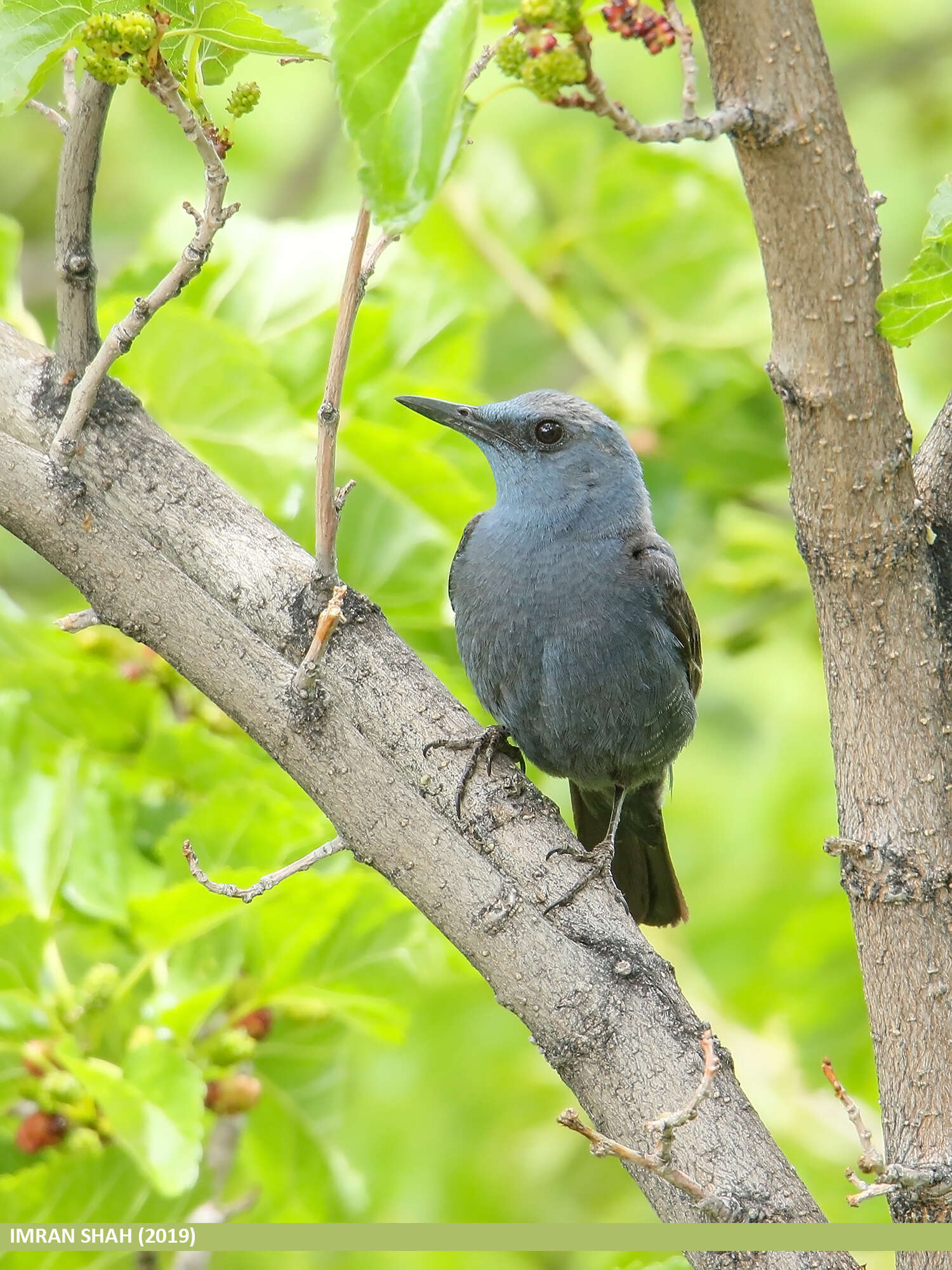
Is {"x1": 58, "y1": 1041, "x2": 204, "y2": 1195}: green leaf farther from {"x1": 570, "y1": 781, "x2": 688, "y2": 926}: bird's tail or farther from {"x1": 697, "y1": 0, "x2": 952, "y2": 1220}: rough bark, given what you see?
{"x1": 570, "y1": 781, "x2": 688, "y2": 926}: bird's tail

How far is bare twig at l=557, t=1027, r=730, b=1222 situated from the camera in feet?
7.04

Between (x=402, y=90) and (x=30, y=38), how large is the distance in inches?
27.5

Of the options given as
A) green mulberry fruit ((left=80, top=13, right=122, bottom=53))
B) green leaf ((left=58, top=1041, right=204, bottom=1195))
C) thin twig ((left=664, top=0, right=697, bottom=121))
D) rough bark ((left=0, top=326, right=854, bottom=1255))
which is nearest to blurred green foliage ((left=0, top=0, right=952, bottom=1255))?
green leaf ((left=58, top=1041, right=204, bottom=1195))

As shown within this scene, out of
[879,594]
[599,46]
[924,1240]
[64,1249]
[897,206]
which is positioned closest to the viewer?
[924,1240]

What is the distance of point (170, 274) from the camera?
2342mm

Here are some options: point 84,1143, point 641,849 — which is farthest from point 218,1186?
point 641,849

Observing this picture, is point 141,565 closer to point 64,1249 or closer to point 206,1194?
point 64,1249

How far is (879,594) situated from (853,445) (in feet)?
0.98

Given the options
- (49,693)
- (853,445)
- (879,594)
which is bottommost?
(879,594)

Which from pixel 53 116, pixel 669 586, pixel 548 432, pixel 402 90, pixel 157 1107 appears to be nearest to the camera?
pixel 402 90

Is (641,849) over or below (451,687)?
below

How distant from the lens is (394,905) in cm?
352

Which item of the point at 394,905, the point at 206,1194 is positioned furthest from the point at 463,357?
the point at 206,1194

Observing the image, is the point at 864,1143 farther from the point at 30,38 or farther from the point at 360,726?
the point at 30,38
